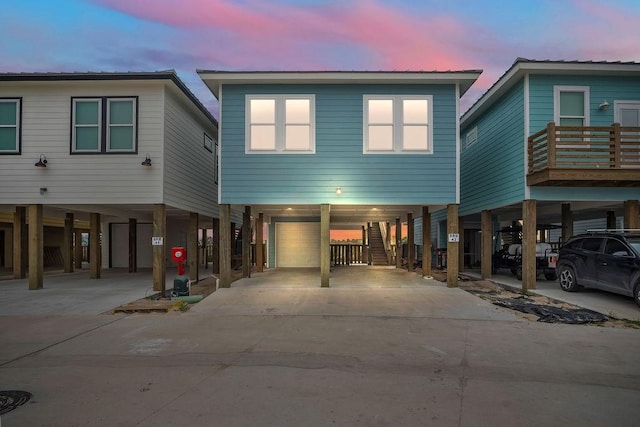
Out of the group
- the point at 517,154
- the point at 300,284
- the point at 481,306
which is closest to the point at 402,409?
the point at 481,306

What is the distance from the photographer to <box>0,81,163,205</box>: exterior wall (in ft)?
39.7

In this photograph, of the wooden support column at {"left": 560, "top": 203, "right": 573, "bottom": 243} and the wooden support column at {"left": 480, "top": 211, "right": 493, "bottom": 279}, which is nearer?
the wooden support column at {"left": 560, "top": 203, "right": 573, "bottom": 243}

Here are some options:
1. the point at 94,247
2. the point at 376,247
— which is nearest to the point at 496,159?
the point at 376,247

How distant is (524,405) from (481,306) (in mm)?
5960

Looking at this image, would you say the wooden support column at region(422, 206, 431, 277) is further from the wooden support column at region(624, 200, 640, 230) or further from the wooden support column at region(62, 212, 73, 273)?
the wooden support column at region(62, 212, 73, 273)

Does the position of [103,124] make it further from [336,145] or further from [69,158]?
[336,145]

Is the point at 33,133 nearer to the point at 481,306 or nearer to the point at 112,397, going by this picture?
the point at 112,397

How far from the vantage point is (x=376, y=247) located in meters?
22.0

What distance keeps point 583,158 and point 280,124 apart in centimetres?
903

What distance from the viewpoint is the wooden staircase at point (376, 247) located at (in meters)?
21.4

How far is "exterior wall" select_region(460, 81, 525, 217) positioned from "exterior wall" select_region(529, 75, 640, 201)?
1.24 ft

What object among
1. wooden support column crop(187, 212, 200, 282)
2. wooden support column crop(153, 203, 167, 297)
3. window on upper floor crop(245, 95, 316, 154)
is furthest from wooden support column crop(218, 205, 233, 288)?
wooden support column crop(187, 212, 200, 282)

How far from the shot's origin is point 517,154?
41.5ft

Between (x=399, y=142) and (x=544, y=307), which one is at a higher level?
(x=399, y=142)
